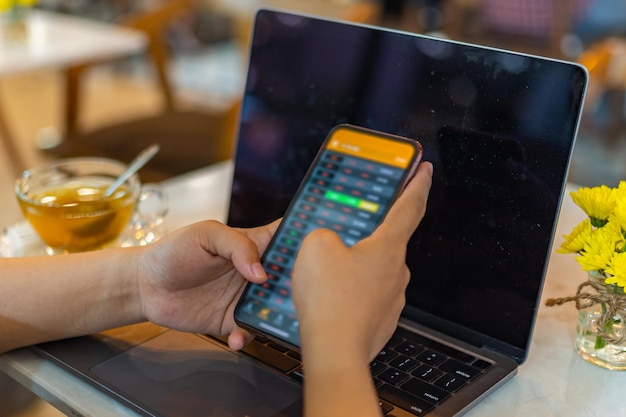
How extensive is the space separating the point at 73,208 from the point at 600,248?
0.52 m

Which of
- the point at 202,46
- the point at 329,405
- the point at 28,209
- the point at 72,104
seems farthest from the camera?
the point at 202,46

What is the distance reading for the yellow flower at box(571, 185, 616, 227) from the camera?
666 mm

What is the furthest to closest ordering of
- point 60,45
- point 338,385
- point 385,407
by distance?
point 60,45, point 385,407, point 338,385

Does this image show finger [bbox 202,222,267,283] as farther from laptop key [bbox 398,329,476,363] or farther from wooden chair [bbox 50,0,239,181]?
wooden chair [bbox 50,0,239,181]

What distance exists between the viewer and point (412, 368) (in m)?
0.66

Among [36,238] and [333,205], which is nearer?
[333,205]

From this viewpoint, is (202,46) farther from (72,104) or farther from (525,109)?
(525,109)

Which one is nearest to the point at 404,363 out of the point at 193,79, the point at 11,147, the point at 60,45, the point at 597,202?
the point at 597,202

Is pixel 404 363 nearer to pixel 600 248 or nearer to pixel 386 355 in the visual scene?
pixel 386 355

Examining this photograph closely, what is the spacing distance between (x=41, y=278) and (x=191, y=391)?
0.19 m

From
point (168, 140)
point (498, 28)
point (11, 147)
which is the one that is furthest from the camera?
point (498, 28)

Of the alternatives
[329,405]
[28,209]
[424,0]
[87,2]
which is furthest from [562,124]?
[87,2]

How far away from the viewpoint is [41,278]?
0.72 m

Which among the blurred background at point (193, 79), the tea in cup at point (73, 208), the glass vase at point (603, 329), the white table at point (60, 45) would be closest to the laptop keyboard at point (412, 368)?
the glass vase at point (603, 329)
